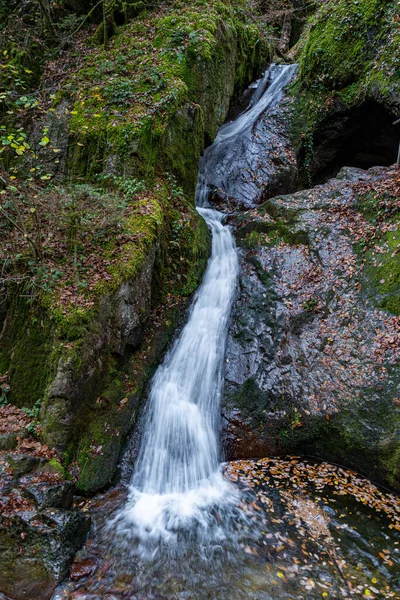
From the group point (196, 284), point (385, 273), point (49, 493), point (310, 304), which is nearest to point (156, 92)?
point (196, 284)

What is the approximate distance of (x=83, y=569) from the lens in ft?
12.3

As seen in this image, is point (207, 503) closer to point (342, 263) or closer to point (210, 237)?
point (342, 263)

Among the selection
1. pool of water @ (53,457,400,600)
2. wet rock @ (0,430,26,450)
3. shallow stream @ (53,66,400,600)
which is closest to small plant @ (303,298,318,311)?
shallow stream @ (53,66,400,600)

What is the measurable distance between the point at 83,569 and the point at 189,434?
2399mm

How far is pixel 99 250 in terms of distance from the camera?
6062mm

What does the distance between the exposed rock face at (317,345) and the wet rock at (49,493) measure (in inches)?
106

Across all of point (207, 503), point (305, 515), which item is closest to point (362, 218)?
point (305, 515)

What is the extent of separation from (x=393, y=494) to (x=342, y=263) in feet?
13.6

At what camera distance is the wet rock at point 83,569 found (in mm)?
3689

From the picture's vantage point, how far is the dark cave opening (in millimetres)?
9742

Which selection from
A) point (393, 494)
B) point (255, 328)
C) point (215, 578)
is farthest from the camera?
point (255, 328)

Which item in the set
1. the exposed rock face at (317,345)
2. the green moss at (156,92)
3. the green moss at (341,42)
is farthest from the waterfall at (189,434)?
the green moss at (341,42)

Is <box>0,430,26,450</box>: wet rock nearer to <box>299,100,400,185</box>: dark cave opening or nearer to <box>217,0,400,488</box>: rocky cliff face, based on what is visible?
<box>217,0,400,488</box>: rocky cliff face

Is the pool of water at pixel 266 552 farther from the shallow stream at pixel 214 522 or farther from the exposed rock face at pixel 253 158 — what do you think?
the exposed rock face at pixel 253 158
